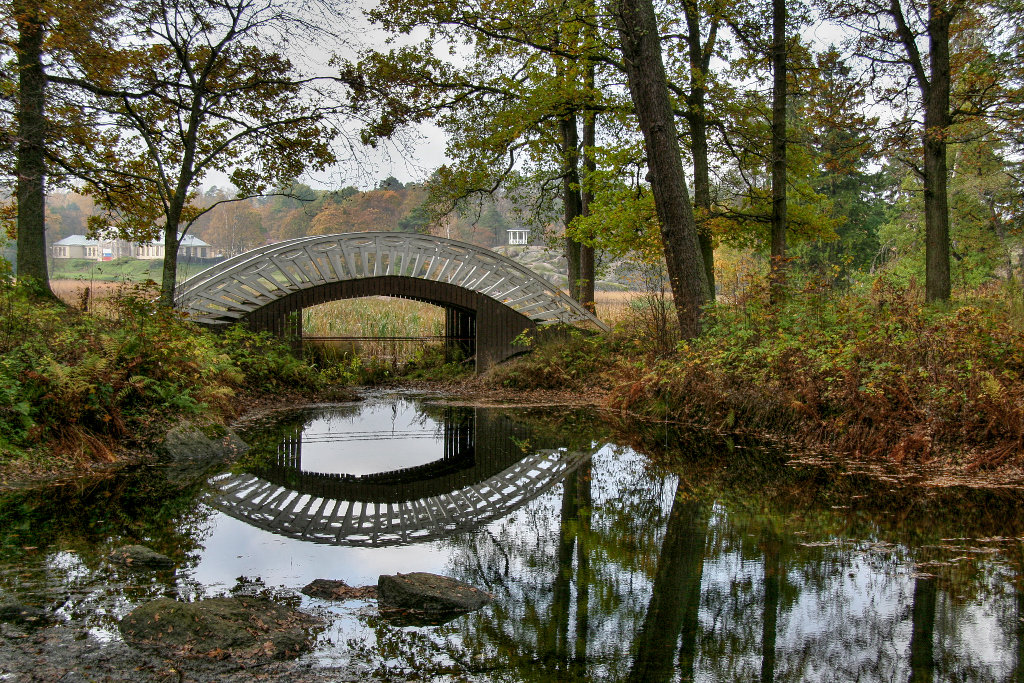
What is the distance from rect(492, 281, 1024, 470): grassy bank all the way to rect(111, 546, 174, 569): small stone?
6.89 meters

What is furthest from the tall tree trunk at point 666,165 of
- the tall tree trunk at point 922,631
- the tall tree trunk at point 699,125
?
the tall tree trunk at point 922,631

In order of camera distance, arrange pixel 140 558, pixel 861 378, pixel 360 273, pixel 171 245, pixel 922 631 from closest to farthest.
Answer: pixel 922 631 < pixel 140 558 < pixel 861 378 < pixel 171 245 < pixel 360 273

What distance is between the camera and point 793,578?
15.6ft

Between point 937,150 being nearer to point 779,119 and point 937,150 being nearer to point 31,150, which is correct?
point 779,119

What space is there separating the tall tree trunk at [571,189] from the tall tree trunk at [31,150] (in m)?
11.3

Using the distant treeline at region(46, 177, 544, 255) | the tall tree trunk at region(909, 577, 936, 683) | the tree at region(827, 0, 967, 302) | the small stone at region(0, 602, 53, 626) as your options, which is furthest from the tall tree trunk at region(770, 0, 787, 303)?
the distant treeline at region(46, 177, 544, 255)

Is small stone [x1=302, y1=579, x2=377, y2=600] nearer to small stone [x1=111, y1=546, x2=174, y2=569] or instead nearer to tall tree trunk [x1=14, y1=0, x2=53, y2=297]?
small stone [x1=111, y1=546, x2=174, y2=569]

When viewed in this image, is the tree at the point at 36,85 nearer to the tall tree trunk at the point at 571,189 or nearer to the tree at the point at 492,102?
the tree at the point at 492,102

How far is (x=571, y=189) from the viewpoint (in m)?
20.1

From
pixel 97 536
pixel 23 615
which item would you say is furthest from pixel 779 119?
pixel 23 615

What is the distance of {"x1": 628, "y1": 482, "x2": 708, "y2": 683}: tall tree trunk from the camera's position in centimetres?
360

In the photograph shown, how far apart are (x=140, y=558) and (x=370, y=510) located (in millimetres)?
2007

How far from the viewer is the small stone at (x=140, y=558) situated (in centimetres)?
490

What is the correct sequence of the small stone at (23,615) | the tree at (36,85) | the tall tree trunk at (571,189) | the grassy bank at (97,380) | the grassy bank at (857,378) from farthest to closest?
the tall tree trunk at (571,189) < the tree at (36,85) < the grassy bank at (857,378) < the grassy bank at (97,380) < the small stone at (23,615)
